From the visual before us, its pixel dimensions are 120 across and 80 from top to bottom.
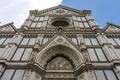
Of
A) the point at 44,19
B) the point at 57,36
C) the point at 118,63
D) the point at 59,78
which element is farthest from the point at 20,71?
the point at 44,19

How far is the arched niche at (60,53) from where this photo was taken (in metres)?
14.8

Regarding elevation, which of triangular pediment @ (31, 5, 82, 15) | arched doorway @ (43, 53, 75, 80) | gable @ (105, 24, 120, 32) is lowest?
arched doorway @ (43, 53, 75, 80)

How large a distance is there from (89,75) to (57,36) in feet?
20.5

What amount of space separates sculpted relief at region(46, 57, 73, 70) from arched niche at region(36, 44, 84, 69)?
39 cm

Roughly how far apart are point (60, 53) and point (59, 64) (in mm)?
1340

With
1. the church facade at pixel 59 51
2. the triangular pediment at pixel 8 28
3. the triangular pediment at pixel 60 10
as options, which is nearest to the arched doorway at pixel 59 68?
the church facade at pixel 59 51

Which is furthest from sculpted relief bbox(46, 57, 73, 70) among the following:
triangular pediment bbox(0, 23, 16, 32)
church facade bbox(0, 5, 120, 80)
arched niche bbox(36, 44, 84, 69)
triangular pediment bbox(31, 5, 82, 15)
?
triangular pediment bbox(31, 5, 82, 15)

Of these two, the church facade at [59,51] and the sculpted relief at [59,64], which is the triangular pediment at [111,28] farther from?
the sculpted relief at [59,64]

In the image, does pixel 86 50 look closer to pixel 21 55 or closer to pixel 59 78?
pixel 59 78

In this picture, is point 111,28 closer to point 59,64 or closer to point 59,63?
point 59,63

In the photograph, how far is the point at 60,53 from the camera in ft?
53.9

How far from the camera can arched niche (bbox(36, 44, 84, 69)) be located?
1481 centimetres

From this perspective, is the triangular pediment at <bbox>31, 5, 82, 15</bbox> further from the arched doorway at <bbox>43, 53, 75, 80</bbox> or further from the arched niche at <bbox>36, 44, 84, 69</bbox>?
the arched doorway at <bbox>43, 53, 75, 80</bbox>

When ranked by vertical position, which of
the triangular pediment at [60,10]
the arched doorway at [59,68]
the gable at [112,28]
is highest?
the triangular pediment at [60,10]
